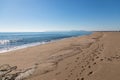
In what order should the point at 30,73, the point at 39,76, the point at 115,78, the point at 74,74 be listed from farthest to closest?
the point at 30,73 → the point at 39,76 → the point at 74,74 → the point at 115,78

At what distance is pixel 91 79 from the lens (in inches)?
216

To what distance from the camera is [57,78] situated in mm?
6105

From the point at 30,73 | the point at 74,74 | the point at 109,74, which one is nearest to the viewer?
the point at 109,74

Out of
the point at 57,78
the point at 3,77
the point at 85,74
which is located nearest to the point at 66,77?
the point at 57,78

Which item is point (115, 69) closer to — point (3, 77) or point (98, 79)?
point (98, 79)

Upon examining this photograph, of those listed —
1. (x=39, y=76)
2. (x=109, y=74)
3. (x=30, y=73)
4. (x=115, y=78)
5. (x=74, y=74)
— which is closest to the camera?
(x=115, y=78)

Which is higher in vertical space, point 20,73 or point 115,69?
point 115,69

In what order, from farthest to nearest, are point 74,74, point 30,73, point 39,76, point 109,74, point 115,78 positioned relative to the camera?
1. point 30,73
2. point 39,76
3. point 74,74
4. point 109,74
5. point 115,78

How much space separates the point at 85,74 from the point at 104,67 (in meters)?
1.30

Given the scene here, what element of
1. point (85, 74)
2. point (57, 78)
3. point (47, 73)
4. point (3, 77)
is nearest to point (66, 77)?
point (57, 78)

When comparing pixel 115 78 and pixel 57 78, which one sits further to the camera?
pixel 57 78

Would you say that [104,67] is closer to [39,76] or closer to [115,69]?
[115,69]

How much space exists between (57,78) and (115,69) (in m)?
2.80

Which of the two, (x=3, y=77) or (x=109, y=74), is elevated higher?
(x=109, y=74)
